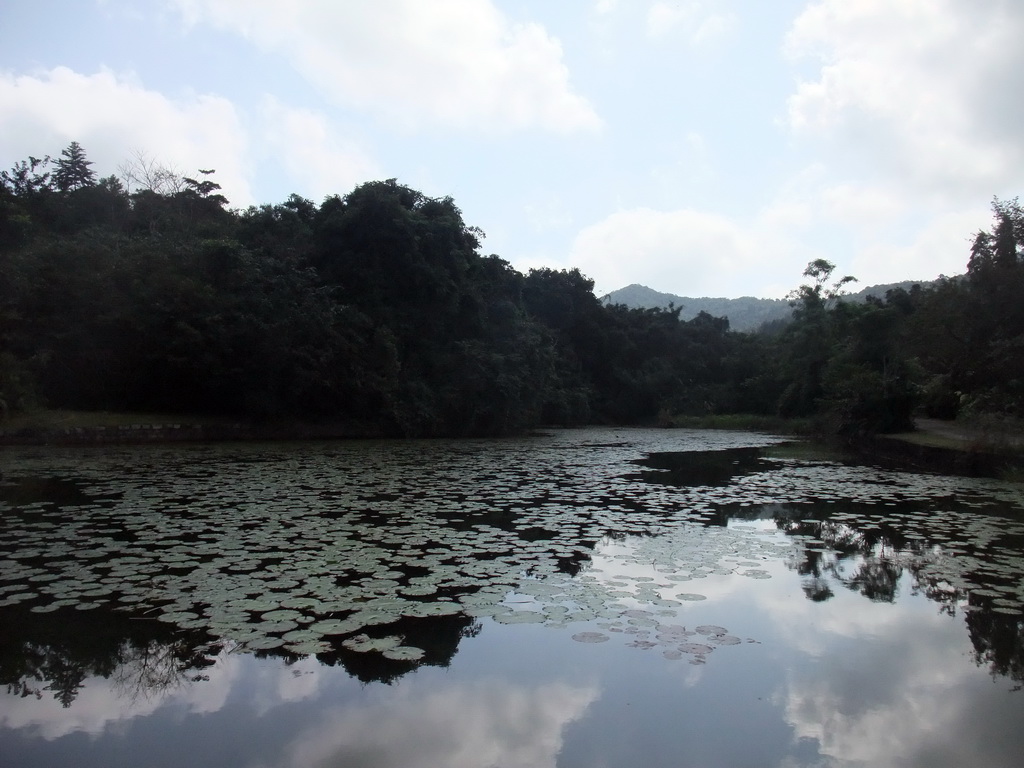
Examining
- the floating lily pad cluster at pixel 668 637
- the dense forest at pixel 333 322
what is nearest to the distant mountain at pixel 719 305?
the dense forest at pixel 333 322

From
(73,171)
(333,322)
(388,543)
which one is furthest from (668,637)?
(73,171)

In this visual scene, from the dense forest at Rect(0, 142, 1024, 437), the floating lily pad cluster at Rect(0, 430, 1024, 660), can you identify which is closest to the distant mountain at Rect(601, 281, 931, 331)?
the dense forest at Rect(0, 142, 1024, 437)

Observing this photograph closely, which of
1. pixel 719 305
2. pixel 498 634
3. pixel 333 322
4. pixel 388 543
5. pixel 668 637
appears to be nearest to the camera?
pixel 668 637

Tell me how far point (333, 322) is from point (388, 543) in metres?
12.8

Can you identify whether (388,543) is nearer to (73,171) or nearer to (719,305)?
(73,171)

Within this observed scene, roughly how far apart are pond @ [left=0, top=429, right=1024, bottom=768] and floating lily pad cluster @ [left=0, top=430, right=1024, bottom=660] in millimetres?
31

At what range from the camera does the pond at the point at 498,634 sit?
255 cm

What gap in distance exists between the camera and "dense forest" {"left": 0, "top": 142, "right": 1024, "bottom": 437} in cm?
1341

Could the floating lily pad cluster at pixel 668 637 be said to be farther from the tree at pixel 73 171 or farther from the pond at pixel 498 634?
the tree at pixel 73 171

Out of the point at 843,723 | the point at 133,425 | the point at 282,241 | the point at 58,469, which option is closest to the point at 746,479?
the point at 843,723

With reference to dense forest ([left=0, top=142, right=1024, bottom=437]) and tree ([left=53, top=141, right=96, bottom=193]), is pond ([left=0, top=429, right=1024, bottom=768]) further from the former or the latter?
tree ([left=53, top=141, right=96, bottom=193])

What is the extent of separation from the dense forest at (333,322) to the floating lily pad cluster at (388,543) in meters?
4.48

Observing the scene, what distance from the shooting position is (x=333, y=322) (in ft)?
57.0

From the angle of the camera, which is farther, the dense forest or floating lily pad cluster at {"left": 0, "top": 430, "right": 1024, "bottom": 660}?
the dense forest
